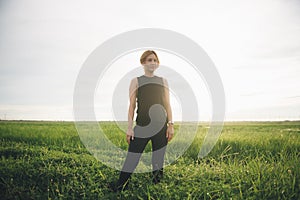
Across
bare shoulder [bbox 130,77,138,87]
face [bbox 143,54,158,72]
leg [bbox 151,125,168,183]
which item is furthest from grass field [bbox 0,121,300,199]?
face [bbox 143,54,158,72]

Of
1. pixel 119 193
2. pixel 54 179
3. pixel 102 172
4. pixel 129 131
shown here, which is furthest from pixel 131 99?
pixel 54 179

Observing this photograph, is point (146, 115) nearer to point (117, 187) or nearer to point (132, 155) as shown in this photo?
point (132, 155)

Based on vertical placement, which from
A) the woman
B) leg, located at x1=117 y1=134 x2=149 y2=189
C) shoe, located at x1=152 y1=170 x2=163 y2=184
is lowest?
shoe, located at x1=152 y1=170 x2=163 y2=184

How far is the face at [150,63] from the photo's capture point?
142 inches

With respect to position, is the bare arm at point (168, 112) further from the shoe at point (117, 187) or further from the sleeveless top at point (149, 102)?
the shoe at point (117, 187)

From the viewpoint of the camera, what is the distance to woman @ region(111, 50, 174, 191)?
11.9ft

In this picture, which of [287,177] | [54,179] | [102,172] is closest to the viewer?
[287,177]

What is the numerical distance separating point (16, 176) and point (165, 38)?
13.3ft

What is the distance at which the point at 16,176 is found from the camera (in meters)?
4.45

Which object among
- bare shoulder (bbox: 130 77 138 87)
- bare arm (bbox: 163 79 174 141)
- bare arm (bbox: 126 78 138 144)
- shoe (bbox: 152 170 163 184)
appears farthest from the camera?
shoe (bbox: 152 170 163 184)

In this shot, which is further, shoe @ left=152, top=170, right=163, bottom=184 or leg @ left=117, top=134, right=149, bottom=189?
shoe @ left=152, top=170, right=163, bottom=184

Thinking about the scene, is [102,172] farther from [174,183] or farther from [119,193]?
[174,183]

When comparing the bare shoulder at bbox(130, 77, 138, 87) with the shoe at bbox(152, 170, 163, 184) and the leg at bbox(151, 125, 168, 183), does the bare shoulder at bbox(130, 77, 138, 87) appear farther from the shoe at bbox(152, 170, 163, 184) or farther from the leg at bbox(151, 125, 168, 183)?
the shoe at bbox(152, 170, 163, 184)

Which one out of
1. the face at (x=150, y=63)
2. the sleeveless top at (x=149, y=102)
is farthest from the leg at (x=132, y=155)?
the face at (x=150, y=63)
